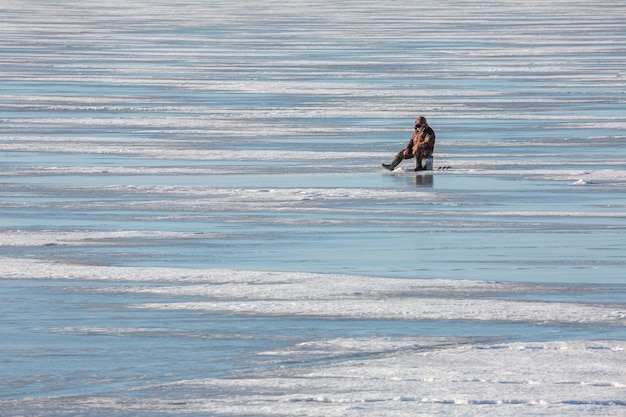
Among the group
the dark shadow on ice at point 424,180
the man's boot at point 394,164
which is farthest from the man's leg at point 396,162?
the dark shadow on ice at point 424,180

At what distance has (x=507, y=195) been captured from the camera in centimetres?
1332

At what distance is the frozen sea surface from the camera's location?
714cm

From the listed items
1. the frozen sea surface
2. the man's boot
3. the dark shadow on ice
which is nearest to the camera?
the frozen sea surface

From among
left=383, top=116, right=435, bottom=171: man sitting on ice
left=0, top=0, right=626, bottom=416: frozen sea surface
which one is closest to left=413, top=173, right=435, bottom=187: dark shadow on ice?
left=0, top=0, right=626, bottom=416: frozen sea surface

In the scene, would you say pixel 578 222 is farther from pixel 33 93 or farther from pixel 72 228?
pixel 33 93

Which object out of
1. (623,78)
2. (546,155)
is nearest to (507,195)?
(546,155)

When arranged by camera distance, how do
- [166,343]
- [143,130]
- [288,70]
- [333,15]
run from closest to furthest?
1. [166,343]
2. [143,130]
3. [288,70]
4. [333,15]

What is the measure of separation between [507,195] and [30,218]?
360cm

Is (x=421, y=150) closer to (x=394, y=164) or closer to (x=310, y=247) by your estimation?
(x=394, y=164)

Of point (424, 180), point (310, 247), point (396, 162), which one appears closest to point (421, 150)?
point (396, 162)

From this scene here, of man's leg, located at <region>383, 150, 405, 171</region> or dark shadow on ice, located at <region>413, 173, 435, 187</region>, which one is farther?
man's leg, located at <region>383, 150, 405, 171</region>

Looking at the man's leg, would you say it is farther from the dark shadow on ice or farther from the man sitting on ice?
the dark shadow on ice

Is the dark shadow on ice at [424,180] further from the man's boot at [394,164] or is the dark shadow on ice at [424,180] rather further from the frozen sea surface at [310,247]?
the man's boot at [394,164]

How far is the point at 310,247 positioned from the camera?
1077 centimetres
